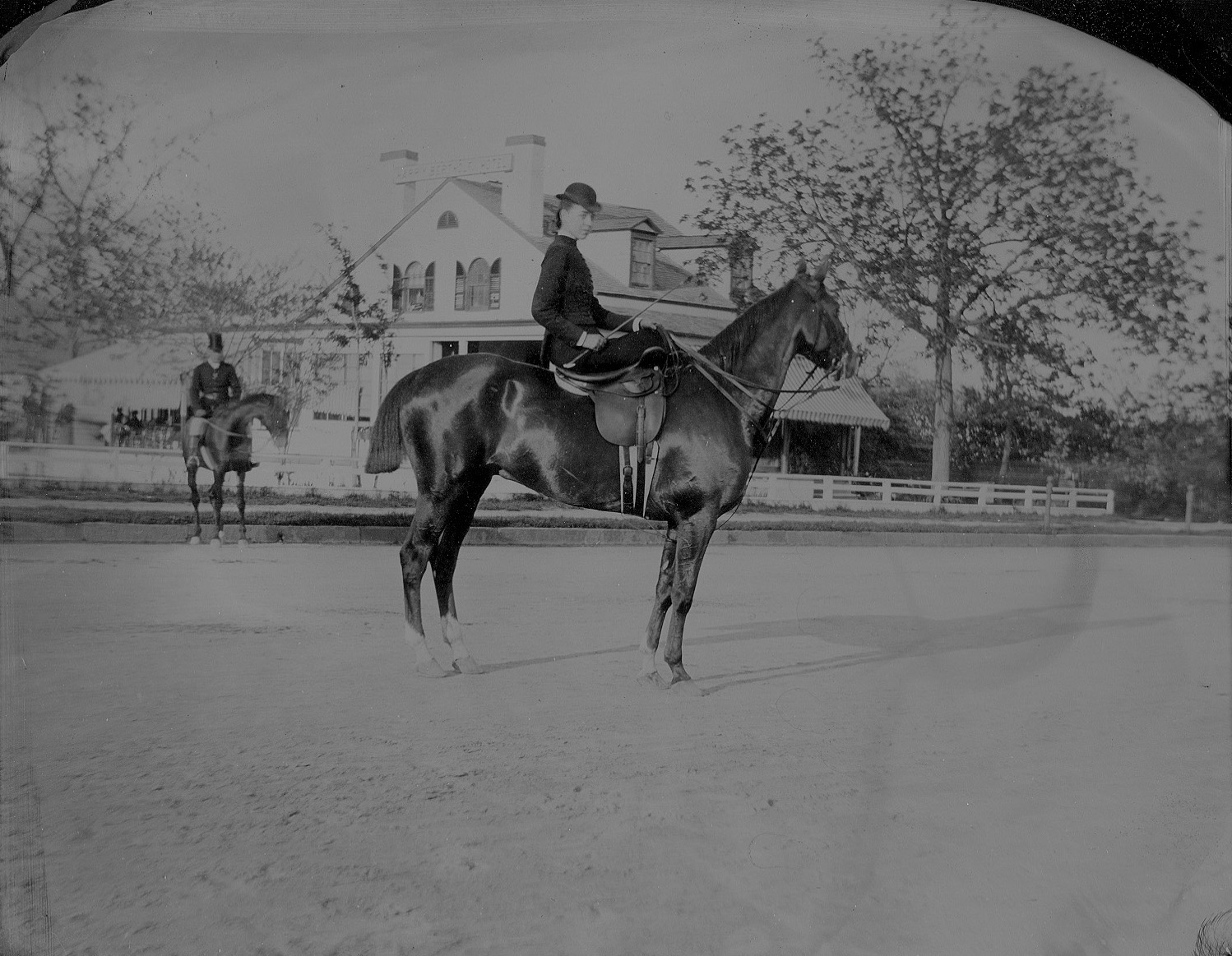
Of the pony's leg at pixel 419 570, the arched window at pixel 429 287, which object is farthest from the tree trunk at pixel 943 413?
the pony's leg at pixel 419 570

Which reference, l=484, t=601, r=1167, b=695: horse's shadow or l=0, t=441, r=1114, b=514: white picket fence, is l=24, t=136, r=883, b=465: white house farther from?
l=484, t=601, r=1167, b=695: horse's shadow

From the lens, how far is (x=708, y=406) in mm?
2535

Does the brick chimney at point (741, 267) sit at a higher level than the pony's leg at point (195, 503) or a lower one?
higher

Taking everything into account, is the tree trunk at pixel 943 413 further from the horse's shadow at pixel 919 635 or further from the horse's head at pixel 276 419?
the horse's head at pixel 276 419

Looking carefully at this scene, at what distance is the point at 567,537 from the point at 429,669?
1.63 feet

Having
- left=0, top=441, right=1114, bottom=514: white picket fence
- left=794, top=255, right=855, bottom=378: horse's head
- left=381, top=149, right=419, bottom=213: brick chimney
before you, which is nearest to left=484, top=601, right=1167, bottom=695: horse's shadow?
left=0, top=441, right=1114, bottom=514: white picket fence

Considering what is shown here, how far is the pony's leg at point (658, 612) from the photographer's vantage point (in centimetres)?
215

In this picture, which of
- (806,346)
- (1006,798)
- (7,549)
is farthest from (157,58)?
(1006,798)

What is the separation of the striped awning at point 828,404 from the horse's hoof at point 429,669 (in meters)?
0.94

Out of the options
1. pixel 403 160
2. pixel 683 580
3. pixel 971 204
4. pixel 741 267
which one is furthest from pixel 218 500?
pixel 971 204

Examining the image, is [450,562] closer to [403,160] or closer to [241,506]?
[241,506]

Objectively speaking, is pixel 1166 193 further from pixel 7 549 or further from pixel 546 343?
pixel 7 549

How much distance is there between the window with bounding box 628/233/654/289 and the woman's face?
0.11m

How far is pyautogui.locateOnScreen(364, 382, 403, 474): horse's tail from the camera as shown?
2074 mm
